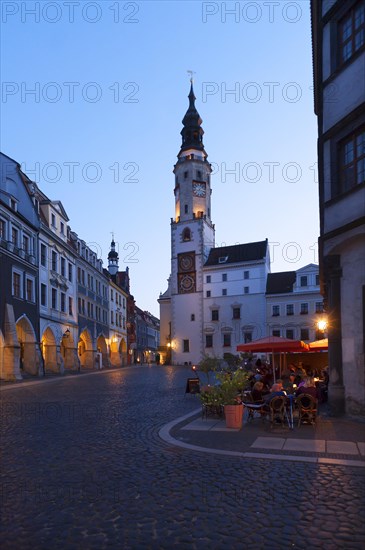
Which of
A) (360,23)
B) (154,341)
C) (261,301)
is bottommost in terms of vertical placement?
(154,341)

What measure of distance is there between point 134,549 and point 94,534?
0.62 meters

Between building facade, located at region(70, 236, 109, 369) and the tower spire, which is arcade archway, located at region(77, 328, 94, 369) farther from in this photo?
the tower spire

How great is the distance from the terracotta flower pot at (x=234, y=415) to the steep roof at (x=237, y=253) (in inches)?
2239

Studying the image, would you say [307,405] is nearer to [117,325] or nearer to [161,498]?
[161,498]

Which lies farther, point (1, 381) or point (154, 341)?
point (154, 341)

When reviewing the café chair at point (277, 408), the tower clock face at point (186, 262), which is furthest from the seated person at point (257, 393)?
the tower clock face at point (186, 262)

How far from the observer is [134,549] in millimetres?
4992

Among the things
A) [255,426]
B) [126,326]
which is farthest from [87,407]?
[126,326]

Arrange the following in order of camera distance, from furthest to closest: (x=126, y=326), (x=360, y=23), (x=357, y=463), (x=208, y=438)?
(x=126, y=326) → (x=360, y=23) → (x=208, y=438) → (x=357, y=463)

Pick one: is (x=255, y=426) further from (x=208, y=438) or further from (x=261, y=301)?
(x=261, y=301)

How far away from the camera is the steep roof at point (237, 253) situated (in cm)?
6956

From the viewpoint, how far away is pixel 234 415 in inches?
470

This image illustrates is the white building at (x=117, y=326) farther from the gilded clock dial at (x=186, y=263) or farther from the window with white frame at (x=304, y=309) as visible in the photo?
the window with white frame at (x=304, y=309)

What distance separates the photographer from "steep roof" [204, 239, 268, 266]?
2739 inches
